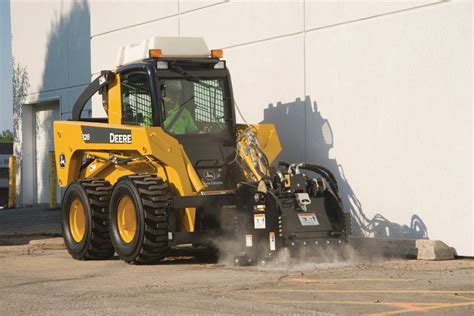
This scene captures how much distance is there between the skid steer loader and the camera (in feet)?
42.7

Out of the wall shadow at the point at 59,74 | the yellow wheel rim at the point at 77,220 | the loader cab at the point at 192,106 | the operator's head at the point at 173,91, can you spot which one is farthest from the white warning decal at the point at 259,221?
the wall shadow at the point at 59,74

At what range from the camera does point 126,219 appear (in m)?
14.0

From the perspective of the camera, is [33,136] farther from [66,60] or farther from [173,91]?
[173,91]

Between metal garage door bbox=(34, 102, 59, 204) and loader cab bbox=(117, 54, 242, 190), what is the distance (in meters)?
17.8

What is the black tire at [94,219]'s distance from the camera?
14555mm

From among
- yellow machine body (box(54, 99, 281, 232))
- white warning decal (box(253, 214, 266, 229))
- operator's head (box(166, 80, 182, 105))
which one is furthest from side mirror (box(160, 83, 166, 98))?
white warning decal (box(253, 214, 266, 229))

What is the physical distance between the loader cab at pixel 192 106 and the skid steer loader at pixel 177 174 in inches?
0.6

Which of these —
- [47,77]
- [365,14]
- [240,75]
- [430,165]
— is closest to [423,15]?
[365,14]

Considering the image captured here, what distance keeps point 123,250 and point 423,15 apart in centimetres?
541

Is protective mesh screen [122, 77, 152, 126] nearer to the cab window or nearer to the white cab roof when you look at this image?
the cab window

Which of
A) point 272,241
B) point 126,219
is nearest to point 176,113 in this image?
point 126,219

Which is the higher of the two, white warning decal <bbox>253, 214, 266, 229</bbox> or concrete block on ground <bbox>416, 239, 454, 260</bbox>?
white warning decal <bbox>253, 214, 266, 229</bbox>

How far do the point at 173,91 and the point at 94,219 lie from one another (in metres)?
A: 2.23

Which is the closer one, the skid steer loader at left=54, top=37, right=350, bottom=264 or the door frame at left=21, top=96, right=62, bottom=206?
the skid steer loader at left=54, top=37, right=350, bottom=264
